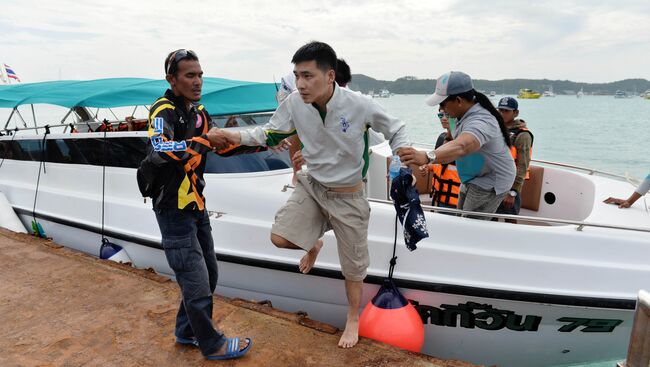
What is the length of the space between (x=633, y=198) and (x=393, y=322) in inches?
83.9

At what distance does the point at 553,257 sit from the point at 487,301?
0.48 metres

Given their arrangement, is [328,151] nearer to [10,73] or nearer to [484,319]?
[484,319]

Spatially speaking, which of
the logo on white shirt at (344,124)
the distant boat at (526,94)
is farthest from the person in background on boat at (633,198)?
the distant boat at (526,94)

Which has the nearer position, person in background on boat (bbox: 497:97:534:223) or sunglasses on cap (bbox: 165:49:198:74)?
sunglasses on cap (bbox: 165:49:198:74)

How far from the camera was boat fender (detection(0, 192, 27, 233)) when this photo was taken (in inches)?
181

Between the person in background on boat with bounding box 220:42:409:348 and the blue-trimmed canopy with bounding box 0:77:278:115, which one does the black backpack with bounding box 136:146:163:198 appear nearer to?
the person in background on boat with bounding box 220:42:409:348

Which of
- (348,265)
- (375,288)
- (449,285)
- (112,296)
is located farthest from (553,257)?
(112,296)

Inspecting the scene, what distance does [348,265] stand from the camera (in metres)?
2.27

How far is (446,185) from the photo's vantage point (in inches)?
138

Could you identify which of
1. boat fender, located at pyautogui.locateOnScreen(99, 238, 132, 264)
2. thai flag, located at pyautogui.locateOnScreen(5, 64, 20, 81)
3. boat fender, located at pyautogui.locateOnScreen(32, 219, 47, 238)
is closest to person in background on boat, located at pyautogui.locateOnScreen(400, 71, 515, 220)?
boat fender, located at pyautogui.locateOnScreen(99, 238, 132, 264)

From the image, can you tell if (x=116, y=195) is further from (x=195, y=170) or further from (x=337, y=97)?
(x=337, y=97)

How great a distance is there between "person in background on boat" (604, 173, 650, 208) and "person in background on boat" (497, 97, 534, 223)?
0.65m

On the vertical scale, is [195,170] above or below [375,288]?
above

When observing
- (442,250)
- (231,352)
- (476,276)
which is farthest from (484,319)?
(231,352)
